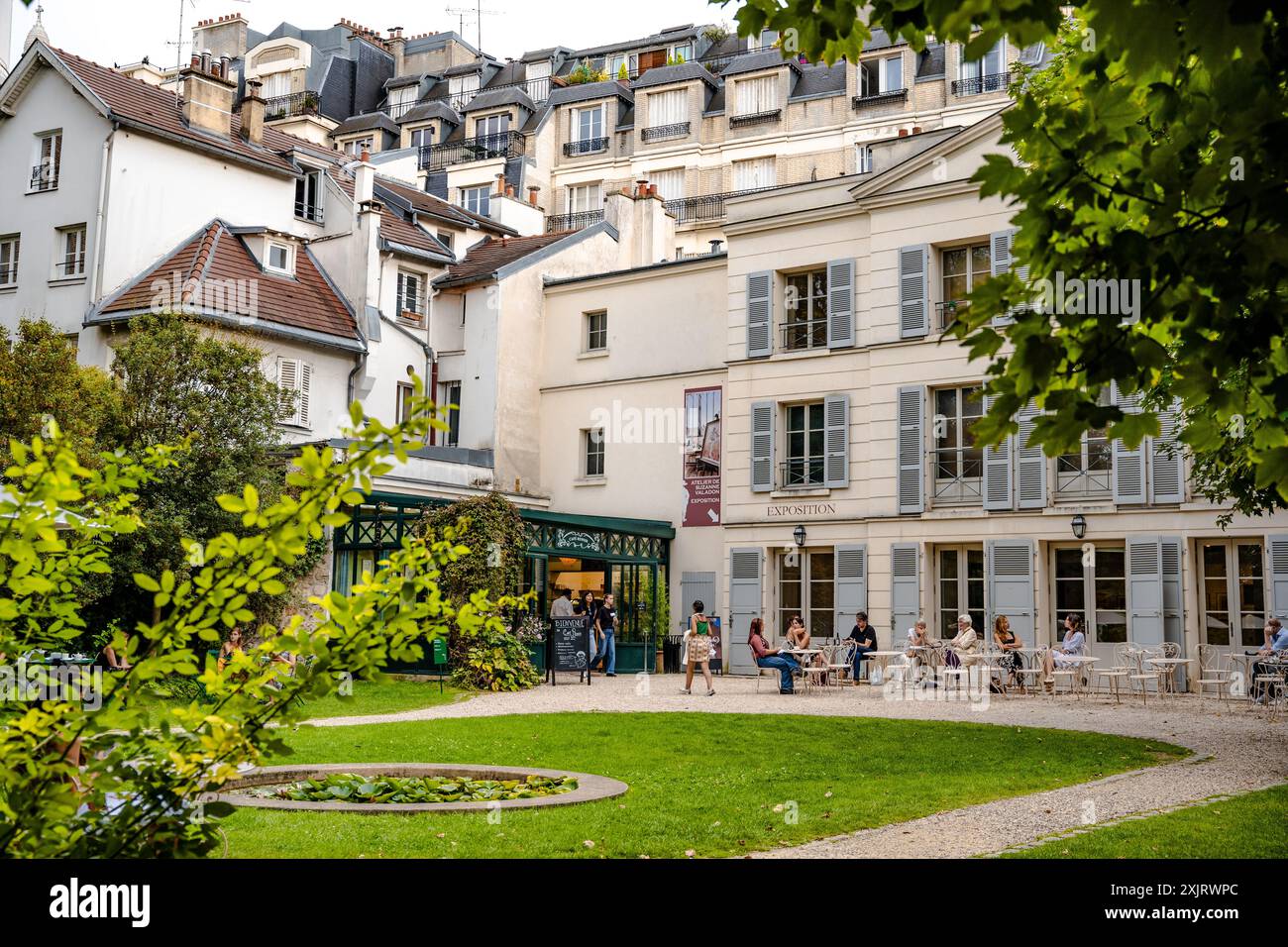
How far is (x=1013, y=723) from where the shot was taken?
647 inches

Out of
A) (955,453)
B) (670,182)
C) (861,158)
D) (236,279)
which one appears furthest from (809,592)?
(670,182)

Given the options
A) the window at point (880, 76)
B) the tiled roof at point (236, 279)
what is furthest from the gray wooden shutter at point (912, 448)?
the window at point (880, 76)

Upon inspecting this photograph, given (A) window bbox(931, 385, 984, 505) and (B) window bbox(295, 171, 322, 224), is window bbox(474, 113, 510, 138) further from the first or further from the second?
(A) window bbox(931, 385, 984, 505)

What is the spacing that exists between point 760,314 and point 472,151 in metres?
26.0

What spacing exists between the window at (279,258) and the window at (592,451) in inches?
309

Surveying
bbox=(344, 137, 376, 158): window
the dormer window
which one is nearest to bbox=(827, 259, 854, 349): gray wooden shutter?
the dormer window

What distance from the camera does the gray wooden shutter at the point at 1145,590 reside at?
23266 mm

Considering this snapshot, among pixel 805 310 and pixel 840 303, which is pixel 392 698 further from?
pixel 805 310

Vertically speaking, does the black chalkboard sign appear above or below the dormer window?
below

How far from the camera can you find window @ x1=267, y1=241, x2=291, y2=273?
99.3 ft

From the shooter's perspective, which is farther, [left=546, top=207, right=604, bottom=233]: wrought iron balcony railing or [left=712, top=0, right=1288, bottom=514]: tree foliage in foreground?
[left=546, top=207, right=604, bottom=233]: wrought iron balcony railing

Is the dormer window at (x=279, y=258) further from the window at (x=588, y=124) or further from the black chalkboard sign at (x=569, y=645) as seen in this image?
the window at (x=588, y=124)

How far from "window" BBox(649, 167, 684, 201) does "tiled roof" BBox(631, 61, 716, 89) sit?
3.20m

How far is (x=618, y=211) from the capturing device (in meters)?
36.6
